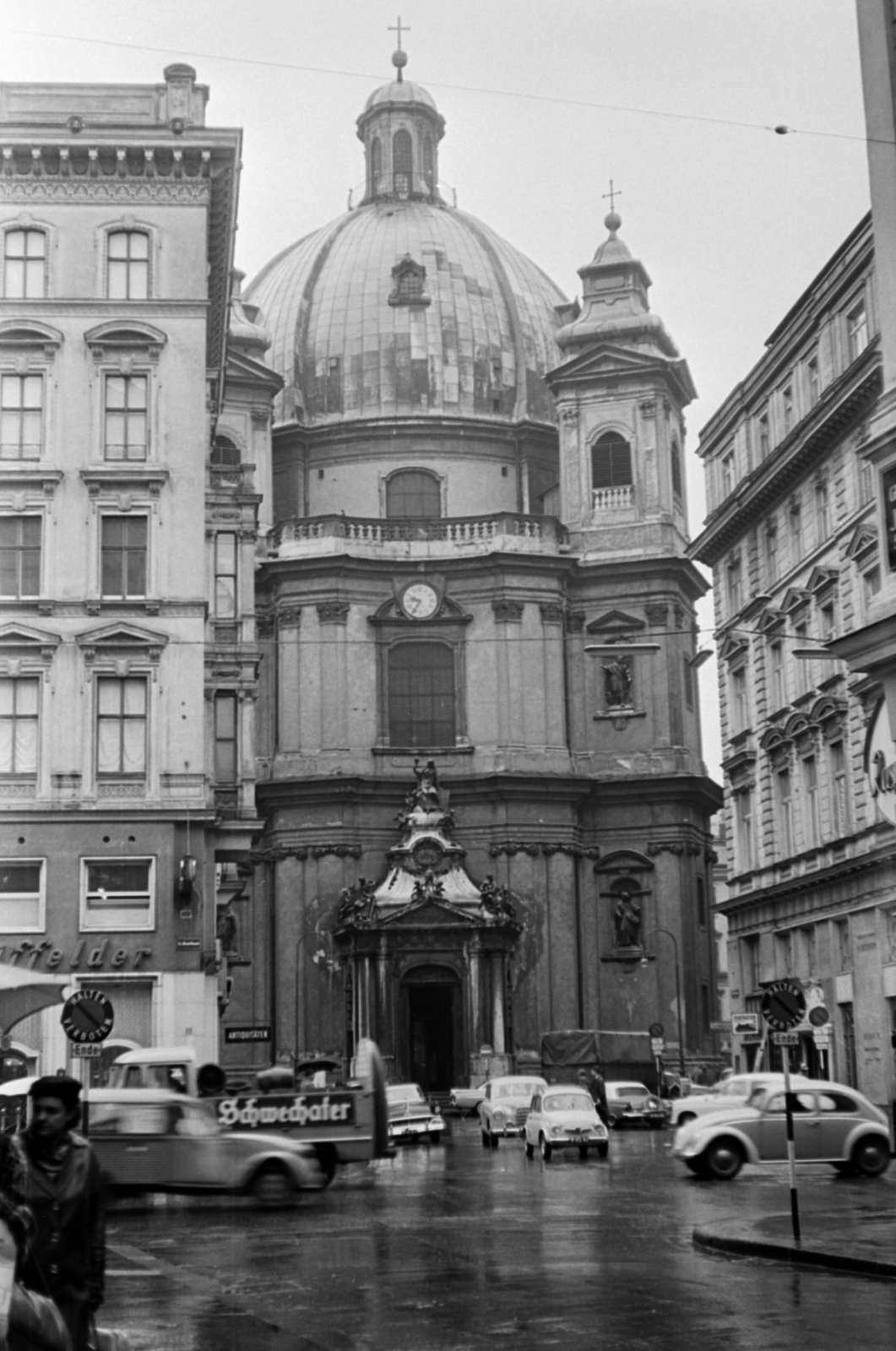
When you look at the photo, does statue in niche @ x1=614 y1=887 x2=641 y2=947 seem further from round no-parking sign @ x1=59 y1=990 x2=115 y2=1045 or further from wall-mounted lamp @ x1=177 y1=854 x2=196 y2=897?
round no-parking sign @ x1=59 y1=990 x2=115 y2=1045

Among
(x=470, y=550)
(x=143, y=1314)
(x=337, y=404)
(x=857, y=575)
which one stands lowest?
(x=143, y=1314)

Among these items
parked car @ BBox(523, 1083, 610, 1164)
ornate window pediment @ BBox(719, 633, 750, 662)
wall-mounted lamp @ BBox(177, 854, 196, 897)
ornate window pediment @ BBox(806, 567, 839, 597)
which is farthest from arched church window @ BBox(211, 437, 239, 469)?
parked car @ BBox(523, 1083, 610, 1164)

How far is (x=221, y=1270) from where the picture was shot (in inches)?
734

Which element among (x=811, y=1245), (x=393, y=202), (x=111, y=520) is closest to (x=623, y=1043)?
(x=111, y=520)

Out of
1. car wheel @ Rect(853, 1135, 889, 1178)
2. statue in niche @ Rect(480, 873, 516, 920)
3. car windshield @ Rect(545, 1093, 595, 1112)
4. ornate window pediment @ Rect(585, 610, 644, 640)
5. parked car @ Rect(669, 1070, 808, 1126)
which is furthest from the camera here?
ornate window pediment @ Rect(585, 610, 644, 640)

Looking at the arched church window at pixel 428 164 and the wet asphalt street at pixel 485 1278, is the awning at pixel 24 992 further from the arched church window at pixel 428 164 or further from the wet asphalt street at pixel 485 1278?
the arched church window at pixel 428 164

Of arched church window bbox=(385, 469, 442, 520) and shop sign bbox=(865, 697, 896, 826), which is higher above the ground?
arched church window bbox=(385, 469, 442, 520)

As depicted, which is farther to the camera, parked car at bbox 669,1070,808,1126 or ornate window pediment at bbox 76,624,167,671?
ornate window pediment at bbox 76,624,167,671

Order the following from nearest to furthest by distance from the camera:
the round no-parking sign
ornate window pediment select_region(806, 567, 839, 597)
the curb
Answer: the curb → the round no-parking sign → ornate window pediment select_region(806, 567, 839, 597)

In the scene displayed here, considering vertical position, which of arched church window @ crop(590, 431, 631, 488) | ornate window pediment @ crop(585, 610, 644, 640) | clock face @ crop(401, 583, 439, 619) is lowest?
ornate window pediment @ crop(585, 610, 644, 640)

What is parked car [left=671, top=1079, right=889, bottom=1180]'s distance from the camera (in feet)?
102

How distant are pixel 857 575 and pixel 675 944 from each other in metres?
25.5

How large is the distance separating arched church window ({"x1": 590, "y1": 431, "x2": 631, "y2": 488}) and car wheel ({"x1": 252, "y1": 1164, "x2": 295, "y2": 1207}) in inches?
1978

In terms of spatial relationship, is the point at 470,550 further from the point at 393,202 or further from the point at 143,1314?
the point at 143,1314
